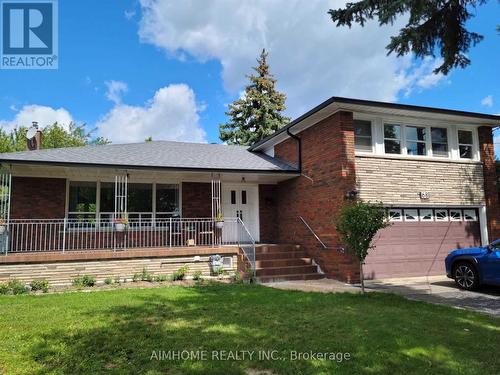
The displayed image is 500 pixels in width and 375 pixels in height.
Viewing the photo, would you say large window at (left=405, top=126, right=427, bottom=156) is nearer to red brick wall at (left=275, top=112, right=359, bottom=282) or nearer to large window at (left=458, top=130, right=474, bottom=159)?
large window at (left=458, top=130, right=474, bottom=159)

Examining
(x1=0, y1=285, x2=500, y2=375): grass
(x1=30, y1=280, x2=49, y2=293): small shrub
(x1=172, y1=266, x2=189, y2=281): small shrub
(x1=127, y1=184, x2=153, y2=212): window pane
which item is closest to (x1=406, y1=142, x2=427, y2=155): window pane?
(x1=0, y1=285, x2=500, y2=375): grass

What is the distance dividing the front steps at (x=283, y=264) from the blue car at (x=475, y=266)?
3.67 m

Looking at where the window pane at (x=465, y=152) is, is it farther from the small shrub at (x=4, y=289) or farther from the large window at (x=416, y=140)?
the small shrub at (x=4, y=289)

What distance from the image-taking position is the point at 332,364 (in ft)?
13.0

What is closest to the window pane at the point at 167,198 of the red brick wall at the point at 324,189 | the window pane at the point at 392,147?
the red brick wall at the point at 324,189

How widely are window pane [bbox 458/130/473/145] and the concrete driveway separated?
4.87 meters

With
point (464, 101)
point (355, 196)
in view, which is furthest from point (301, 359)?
point (464, 101)

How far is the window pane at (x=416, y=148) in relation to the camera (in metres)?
11.6

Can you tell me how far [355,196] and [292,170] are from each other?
308 centimetres

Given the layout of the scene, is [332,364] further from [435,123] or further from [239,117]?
[239,117]

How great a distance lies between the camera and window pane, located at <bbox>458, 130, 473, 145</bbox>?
12.5 meters

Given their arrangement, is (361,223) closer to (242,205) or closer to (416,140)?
(416,140)

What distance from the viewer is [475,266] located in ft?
28.9

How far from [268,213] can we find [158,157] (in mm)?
4953
